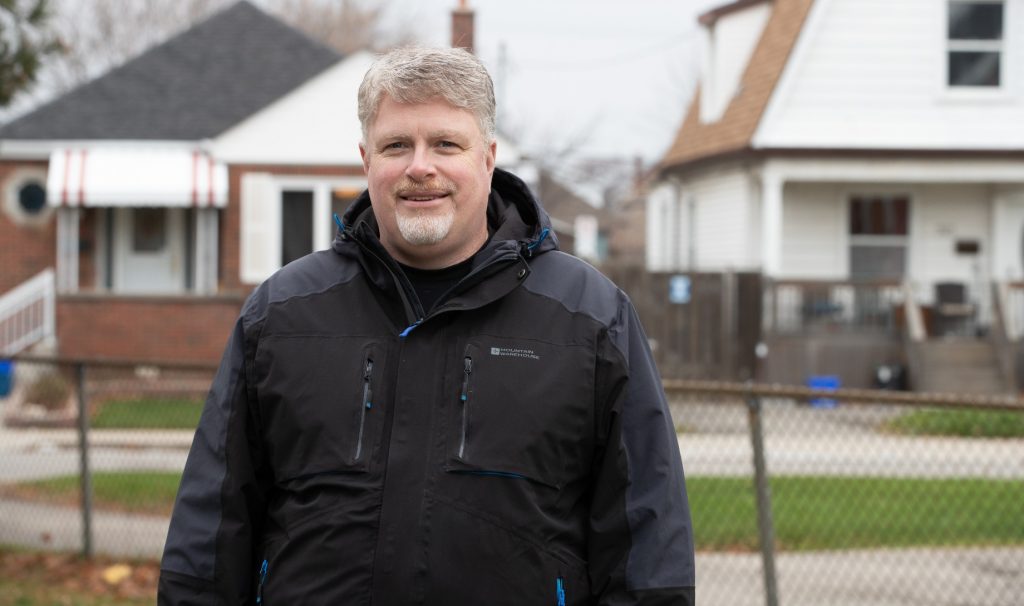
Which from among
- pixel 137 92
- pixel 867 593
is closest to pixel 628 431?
pixel 867 593

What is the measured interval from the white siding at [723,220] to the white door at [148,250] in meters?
8.41

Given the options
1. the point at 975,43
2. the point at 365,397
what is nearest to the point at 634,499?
the point at 365,397

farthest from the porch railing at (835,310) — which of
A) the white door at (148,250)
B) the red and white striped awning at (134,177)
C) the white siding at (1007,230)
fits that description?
the white door at (148,250)

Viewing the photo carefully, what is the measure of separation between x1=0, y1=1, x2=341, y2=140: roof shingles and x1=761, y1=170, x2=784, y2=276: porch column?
24.5 ft

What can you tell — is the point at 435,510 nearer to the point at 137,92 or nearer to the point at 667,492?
the point at 667,492

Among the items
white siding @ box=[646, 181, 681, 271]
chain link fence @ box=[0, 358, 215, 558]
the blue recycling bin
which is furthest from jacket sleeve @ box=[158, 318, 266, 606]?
white siding @ box=[646, 181, 681, 271]

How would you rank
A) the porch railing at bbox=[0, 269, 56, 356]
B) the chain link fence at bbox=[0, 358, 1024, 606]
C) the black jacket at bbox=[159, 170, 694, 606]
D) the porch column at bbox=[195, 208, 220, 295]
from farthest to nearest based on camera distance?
the porch column at bbox=[195, 208, 220, 295] → the porch railing at bbox=[0, 269, 56, 356] → the chain link fence at bbox=[0, 358, 1024, 606] → the black jacket at bbox=[159, 170, 694, 606]

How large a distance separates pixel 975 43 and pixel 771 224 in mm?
4171

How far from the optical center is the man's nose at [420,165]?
111 inches

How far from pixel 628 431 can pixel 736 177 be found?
59.2 feet

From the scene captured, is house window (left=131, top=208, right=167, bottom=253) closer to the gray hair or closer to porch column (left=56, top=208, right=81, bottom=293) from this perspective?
porch column (left=56, top=208, right=81, bottom=293)

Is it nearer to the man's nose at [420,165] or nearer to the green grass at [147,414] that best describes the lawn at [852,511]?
the green grass at [147,414]

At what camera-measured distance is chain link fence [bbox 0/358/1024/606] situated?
7043 millimetres

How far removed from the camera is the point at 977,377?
17.1 metres
